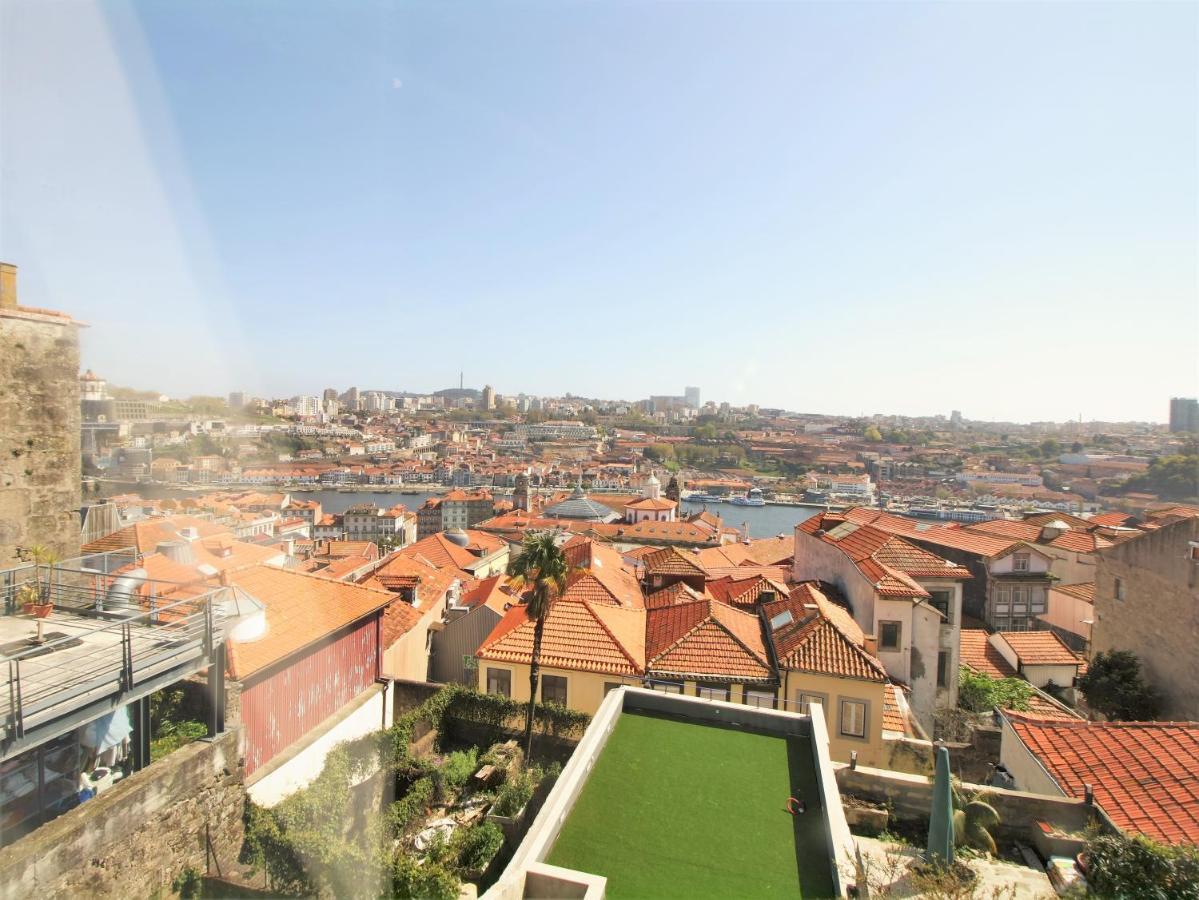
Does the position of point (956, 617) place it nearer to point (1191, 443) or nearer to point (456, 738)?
point (456, 738)

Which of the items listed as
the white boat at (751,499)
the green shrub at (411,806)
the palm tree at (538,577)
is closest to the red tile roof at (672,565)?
the palm tree at (538,577)

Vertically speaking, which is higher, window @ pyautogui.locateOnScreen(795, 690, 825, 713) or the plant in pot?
the plant in pot

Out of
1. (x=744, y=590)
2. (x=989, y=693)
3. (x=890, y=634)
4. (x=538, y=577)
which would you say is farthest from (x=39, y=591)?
(x=989, y=693)

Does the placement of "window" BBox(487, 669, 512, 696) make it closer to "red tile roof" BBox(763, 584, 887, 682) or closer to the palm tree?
the palm tree

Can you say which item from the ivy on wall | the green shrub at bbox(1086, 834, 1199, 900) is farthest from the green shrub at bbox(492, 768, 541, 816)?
the green shrub at bbox(1086, 834, 1199, 900)

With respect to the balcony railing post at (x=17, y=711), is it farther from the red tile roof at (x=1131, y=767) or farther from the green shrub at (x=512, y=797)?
the red tile roof at (x=1131, y=767)

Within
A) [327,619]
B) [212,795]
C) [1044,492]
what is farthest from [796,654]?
[1044,492]
